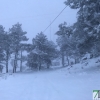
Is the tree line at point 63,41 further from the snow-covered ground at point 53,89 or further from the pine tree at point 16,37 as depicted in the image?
the snow-covered ground at point 53,89

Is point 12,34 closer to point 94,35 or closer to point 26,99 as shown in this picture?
point 94,35

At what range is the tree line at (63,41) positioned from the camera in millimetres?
14062

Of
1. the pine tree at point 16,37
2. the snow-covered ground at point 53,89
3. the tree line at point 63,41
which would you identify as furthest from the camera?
the pine tree at point 16,37

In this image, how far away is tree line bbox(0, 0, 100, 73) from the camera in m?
14.1

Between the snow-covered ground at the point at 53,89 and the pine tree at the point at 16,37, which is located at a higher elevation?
the pine tree at the point at 16,37

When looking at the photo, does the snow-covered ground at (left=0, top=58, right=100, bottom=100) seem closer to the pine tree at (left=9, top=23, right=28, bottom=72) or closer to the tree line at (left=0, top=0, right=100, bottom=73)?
the tree line at (left=0, top=0, right=100, bottom=73)

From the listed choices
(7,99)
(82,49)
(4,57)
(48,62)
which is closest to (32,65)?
(48,62)

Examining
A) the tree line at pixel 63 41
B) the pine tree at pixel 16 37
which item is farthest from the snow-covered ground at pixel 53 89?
the pine tree at pixel 16 37

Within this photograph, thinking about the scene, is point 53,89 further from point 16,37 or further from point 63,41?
point 63,41

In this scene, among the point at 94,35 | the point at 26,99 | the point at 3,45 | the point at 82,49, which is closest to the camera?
the point at 26,99

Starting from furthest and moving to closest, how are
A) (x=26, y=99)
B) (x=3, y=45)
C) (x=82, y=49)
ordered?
1. (x=3, y=45)
2. (x=82, y=49)
3. (x=26, y=99)

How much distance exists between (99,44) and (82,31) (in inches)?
69.7

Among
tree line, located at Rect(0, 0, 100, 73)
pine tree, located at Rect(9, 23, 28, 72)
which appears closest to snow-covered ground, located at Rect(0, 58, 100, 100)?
tree line, located at Rect(0, 0, 100, 73)

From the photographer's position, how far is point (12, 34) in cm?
3419
